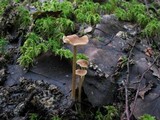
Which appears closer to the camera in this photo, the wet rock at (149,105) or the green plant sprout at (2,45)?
the wet rock at (149,105)

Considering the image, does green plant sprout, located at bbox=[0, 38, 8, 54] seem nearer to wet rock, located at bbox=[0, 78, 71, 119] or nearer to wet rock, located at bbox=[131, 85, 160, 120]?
wet rock, located at bbox=[0, 78, 71, 119]

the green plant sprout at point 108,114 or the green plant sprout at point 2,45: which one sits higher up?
the green plant sprout at point 2,45

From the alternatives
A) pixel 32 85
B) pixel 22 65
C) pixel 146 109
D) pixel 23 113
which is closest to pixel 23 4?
pixel 22 65

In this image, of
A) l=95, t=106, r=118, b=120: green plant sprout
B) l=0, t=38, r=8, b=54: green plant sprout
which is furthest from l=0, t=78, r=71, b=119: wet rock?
l=0, t=38, r=8, b=54: green plant sprout

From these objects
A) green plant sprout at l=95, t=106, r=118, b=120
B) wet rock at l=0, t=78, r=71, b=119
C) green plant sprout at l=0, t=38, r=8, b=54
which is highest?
green plant sprout at l=0, t=38, r=8, b=54

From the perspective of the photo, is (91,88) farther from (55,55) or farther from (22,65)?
(22,65)

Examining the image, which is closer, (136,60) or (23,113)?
(23,113)

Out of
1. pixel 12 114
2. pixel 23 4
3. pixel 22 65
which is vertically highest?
pixel 23 4

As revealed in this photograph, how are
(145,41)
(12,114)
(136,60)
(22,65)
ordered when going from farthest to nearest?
1. (145,41)
2. (136,60)
3. (22,65)
4. (12,114)

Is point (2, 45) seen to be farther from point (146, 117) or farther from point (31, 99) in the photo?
point (146, 117)

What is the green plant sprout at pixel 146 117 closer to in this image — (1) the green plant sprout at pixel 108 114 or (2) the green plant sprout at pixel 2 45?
(1) the green plant sprout at pixel 108 114

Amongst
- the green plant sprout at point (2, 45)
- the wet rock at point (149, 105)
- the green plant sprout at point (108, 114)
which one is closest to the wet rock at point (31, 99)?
the green plant sprout at point (108, 114)
